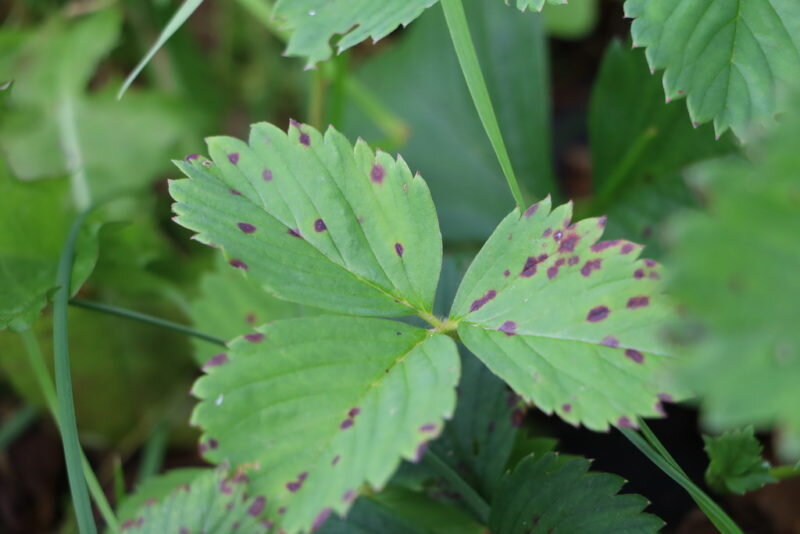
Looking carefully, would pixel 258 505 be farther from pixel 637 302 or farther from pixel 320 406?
pixel 637 302

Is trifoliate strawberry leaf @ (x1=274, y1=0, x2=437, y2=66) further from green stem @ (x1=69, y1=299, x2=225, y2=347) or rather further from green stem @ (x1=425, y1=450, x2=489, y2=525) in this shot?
green stem @ (x1=425, y1=450, x2=489, y2=525)

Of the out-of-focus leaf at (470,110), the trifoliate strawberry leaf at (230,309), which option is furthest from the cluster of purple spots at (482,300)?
the out-of-focus leaf at (470,110)

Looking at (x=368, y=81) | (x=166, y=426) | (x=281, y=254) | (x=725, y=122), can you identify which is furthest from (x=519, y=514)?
(x=368, y=81)

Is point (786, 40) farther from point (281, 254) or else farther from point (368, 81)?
point (368, 81)

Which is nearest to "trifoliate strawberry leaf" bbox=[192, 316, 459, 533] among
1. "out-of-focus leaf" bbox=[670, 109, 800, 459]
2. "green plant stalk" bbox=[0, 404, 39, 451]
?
"out-of-focus leaf" bbox=[670, 109, 800, 459]

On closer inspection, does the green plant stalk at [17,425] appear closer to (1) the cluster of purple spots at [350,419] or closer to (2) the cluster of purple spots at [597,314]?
(1) the cluster of purple spots at [350,419]

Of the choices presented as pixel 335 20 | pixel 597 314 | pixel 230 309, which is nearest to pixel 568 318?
pixel 597 314
